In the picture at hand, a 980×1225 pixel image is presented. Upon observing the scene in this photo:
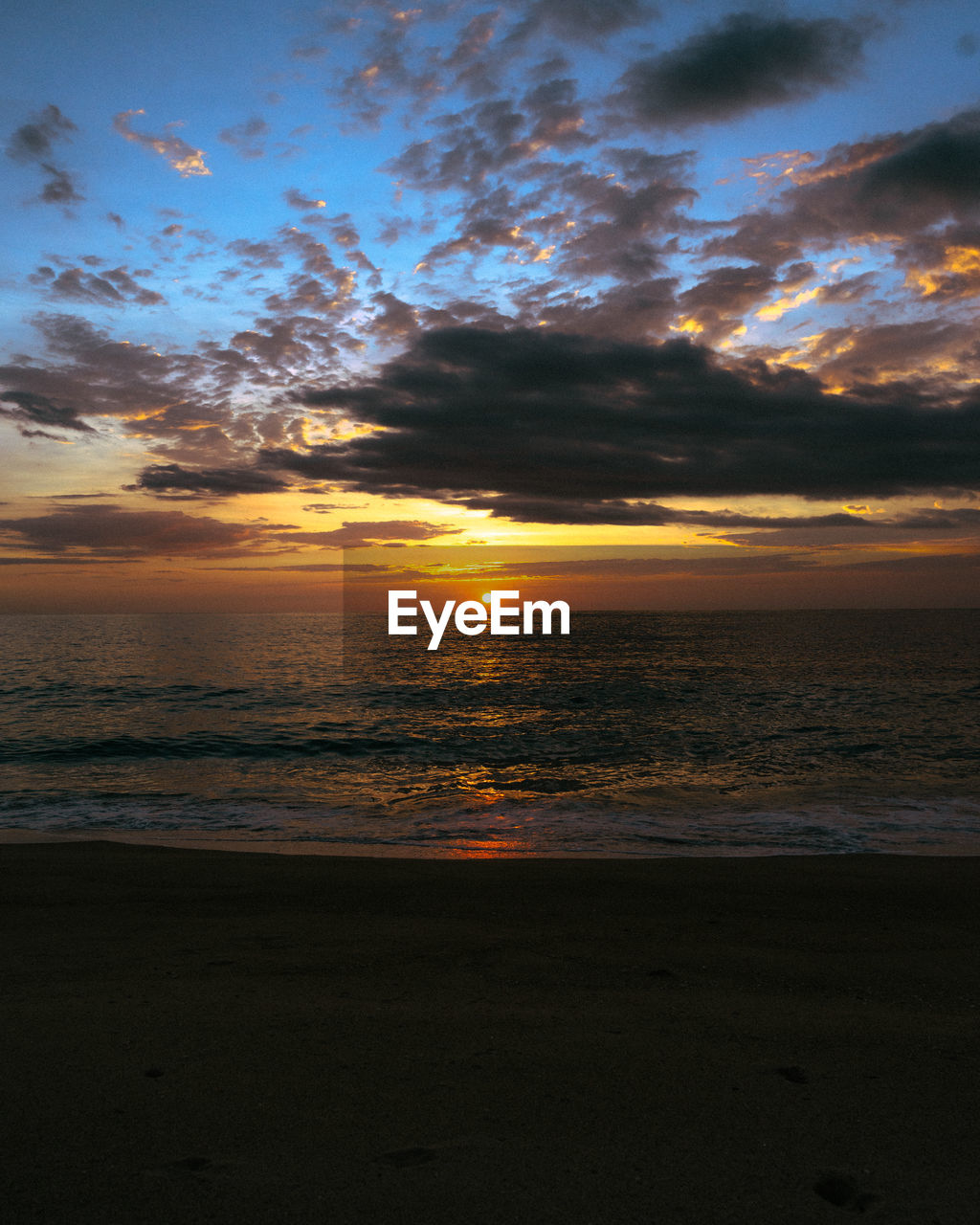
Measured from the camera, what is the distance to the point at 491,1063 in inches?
142

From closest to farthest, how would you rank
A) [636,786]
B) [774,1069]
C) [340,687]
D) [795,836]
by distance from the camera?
1. [774,1069]
2. [795,836]
3. [636,786]
4. [340,687]

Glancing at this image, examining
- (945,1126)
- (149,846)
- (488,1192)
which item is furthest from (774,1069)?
(149,846)

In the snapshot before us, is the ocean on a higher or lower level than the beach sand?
lower

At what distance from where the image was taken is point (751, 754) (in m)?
19.1

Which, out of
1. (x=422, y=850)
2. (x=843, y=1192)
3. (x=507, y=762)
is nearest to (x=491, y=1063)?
(x=843, y=1192)

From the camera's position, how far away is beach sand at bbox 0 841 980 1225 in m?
2.69

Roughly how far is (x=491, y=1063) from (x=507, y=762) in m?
15.2

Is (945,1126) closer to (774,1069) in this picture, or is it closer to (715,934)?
(774,1069)

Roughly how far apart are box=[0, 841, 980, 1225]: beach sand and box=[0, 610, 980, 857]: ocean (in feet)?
13.8

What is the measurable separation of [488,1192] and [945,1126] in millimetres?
2085
